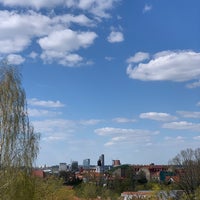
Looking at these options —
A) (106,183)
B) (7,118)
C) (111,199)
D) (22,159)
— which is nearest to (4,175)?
(22,159)

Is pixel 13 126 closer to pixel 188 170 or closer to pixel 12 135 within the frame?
pixel 12 135

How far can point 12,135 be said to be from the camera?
1739cm

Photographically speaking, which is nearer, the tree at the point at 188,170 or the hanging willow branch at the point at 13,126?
the hanging willow branch at the point at 13,126

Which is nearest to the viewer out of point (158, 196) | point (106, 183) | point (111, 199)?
point (158, 196)

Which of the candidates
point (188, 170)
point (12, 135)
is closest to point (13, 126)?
point (12, 135)

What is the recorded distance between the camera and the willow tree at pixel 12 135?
56.6 ft

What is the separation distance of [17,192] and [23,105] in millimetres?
4138

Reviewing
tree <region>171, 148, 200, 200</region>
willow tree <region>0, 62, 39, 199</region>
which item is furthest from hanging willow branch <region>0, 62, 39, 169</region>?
tree <region>171, 148, 200, 200</region>

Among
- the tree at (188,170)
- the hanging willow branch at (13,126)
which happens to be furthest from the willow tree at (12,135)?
the tree at (188,170)

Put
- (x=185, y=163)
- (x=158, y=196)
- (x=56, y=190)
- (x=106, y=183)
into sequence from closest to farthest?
(x=158, y=196) < (x=56, y=190) < (x=185, y=163) < (x=106, y=183)

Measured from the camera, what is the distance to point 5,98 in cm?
1766

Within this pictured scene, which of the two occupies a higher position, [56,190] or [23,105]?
[23,105]

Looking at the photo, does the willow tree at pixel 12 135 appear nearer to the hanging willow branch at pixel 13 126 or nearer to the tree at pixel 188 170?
the hanging willow branch at pixel 13 126

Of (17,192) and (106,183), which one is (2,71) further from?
(106,183)
